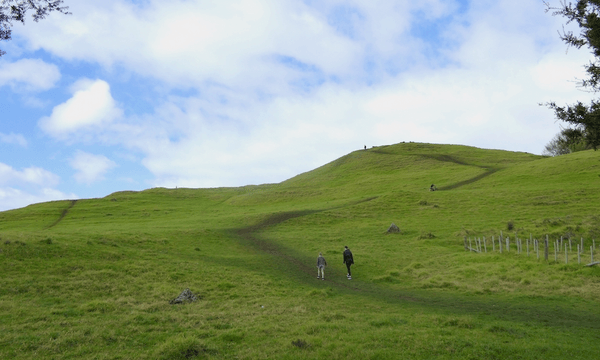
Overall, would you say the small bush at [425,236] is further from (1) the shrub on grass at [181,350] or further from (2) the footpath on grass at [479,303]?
(1) the shrub on grass at [181,350]

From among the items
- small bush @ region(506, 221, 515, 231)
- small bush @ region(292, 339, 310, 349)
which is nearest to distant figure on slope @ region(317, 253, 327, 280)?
small bush @ region(292, 339, 310, 349)

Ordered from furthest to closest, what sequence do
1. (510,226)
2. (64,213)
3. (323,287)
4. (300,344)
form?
1. (64,213)
2. (510,226)
3. (323,287)
4. (300,344)

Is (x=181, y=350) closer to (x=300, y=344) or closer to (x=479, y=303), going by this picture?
(x=300, y=344)

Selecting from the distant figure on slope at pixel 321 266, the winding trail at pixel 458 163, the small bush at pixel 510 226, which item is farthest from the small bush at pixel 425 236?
the winding trail at pixel 458 163

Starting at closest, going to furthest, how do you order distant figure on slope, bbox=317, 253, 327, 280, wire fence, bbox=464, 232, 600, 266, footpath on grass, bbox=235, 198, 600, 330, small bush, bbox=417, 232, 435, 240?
footpath on grass, bbox=235, 198, 600, 330
distant figure on slope, bbox=317, 253, 327, 280
wire fence, bbox=464, 232, 600, 266
small bush, bbox=417, 232, 435, 240

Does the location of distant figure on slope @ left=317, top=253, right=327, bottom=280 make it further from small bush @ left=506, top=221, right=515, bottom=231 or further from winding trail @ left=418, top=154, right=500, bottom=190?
winding trail @ left=418, top=154, right=500, bottom=190

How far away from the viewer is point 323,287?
24.2m

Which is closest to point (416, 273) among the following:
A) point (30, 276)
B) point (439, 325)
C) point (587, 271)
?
point (587, 271)

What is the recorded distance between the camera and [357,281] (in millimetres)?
26422

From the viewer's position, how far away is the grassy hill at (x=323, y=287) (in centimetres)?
1226

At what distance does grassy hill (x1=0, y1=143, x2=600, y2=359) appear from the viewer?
40.2 ft

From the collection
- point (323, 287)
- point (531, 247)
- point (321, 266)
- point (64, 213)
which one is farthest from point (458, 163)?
point (64, 213)

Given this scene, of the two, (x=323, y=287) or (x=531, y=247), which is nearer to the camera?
(x=323, y=287)

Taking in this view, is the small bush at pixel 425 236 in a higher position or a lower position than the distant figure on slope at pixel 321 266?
higher
